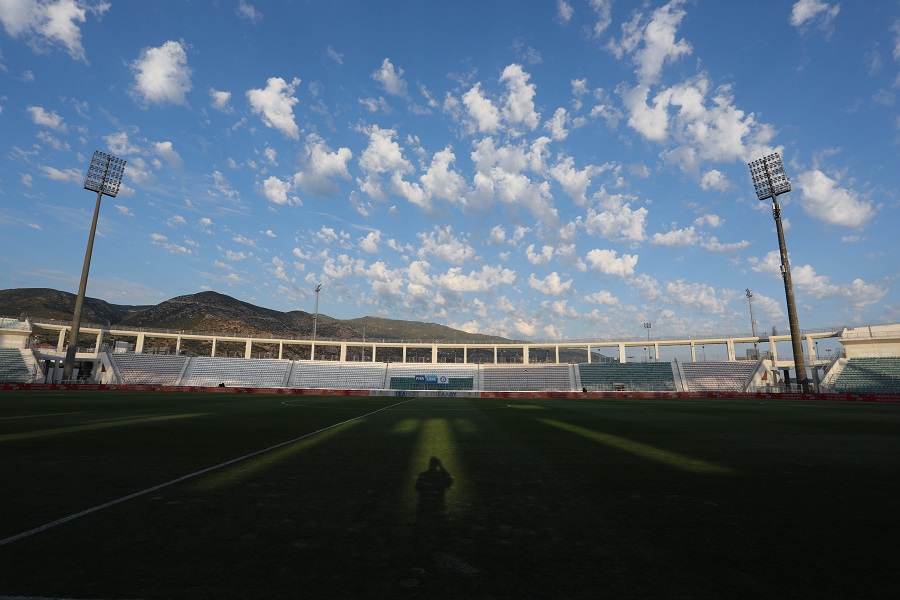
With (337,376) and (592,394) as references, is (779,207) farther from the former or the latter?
(337,376)

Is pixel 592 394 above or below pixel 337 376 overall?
below

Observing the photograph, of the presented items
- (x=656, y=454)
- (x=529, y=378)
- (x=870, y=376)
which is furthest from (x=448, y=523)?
(x=529, y=378)

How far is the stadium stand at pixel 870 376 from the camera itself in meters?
44.8

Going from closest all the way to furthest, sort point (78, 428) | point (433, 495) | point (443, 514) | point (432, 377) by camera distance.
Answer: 1. point (443, 514)
2. point (433, 495)
3. point (78, 428)
4. point (432, 377)

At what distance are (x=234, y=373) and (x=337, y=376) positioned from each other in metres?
16.3

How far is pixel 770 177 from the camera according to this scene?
46.9 meters

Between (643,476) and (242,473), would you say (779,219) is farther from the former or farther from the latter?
(242,473)

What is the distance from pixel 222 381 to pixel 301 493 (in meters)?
70.4

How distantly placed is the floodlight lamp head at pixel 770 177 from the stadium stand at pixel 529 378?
35719 millimetres

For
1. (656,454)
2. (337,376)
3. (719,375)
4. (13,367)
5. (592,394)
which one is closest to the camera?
(656,454)

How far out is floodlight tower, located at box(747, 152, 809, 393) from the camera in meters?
43.7

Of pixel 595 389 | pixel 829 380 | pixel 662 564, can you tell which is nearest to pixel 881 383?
pixel 829 380

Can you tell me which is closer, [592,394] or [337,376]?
[592,394]

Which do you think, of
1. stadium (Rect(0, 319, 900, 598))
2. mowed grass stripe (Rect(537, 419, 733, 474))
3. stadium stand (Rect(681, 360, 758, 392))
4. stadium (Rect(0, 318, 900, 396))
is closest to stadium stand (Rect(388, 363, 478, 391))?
stadium (Rect(0, 318, 900, 396))
